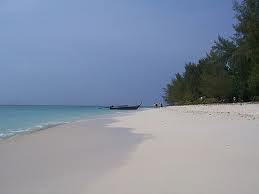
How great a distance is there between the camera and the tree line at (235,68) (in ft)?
116

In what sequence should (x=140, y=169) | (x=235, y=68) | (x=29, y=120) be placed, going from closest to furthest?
(x=140, y=169) < (x=29, y=120) < (x=235, y=68)

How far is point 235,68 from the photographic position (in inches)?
2156

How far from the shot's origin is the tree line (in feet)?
116

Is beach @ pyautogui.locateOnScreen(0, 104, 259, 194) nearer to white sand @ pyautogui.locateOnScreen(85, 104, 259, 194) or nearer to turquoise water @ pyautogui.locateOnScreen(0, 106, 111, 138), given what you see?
white sand @ pyautogui.locateOnScreen(85, 104, 259, 194)

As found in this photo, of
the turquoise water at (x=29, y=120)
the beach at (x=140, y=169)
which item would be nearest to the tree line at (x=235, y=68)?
the turquoise water at (x=29, y=120)

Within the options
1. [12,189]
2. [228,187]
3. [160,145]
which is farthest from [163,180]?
[160,145]

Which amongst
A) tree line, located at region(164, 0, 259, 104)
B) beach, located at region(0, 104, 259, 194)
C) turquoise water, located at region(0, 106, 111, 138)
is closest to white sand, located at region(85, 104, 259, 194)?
beach, located at region(0, 104, 259, 194)

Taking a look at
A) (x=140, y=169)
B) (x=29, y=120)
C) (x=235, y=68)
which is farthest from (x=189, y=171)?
(x=235, y=68)

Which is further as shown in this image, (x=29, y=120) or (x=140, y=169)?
(x=29, y=120)

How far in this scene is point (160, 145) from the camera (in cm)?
955

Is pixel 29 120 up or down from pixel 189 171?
up

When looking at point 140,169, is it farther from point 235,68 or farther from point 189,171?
point 235,68

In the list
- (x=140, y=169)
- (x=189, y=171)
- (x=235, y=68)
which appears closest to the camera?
(x=189, y=171)

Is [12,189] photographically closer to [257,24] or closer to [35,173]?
[35,173]
